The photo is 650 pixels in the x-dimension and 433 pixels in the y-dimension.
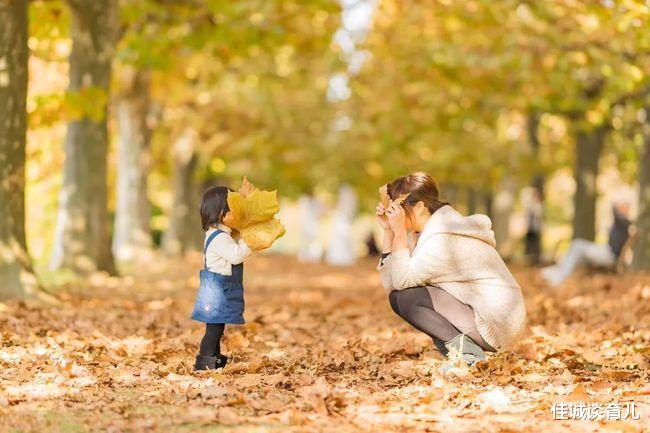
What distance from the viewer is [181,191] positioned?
3083 centimetres

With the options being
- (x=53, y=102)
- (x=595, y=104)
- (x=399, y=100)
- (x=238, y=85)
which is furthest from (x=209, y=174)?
(x=53, y=102)

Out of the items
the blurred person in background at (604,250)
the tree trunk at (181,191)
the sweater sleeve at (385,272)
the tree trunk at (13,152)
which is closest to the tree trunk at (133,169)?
the tree trunk at (181,191)

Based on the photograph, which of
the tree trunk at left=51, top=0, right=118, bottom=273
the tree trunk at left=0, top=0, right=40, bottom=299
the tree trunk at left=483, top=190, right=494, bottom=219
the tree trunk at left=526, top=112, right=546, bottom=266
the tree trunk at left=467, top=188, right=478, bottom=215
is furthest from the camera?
the tree trunk at left=467, top=188, right=478, bottom=215

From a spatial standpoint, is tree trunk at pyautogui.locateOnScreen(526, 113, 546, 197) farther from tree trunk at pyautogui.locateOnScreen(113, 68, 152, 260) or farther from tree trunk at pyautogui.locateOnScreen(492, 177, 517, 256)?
tree trunk at pyautogui.locateOnScreen(113, 68, 152, 260)

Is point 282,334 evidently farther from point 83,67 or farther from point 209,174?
point 209,174

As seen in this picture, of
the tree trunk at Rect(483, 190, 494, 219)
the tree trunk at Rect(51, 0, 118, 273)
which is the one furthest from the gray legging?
the tree trunk at Rect(483, 190, 494, 219)

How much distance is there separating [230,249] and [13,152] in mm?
4991

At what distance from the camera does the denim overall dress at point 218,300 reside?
268 inches

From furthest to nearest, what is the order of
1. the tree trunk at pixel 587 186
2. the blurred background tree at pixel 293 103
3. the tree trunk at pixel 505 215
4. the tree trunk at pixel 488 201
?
the tree trunk at pixel 488 201 < the tree trunk at pixel 505 215 < the tree trunk at pixel 587 186 < the blurred background tree at pixel 293 103

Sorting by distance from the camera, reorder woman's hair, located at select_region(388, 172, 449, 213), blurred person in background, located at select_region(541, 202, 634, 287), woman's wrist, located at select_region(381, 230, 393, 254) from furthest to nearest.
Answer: blurred person in background, located at select_region(541, 202, 634, 287) → woman's wrist, located at select_region(381, 230, 393, 254) → woman's hair, located at select_region(388, 172, 449, 213)

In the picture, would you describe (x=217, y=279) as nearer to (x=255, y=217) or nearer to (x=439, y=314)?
(x=255, y=217)

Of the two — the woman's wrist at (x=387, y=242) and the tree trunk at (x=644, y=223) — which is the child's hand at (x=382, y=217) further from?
the tree trunk at (x=644, y=223)

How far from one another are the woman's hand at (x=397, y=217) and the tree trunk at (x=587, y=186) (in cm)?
1599

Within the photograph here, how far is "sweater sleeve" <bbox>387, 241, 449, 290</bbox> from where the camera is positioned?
22.6ft
